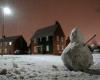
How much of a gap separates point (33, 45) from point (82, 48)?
60.3 m

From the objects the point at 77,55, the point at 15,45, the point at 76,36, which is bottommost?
the point at 77,55

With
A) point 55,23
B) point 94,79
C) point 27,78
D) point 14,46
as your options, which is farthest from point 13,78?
point 14,46

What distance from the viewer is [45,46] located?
65125 millimetres

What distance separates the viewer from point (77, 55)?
38.8 ft

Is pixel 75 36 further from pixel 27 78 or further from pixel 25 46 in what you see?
pixel 25 46

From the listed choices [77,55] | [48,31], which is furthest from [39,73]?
[48,31]

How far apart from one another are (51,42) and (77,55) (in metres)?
50.9

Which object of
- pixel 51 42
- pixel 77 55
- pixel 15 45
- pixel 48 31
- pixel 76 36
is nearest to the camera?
pixel 77 55

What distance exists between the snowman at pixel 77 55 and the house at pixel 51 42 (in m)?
47.8

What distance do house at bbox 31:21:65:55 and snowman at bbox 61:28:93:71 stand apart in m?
47.8

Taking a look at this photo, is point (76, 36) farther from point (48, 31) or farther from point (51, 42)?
point (48, 31)

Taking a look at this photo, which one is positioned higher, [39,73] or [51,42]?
[51,42]

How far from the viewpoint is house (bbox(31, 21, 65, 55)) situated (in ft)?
204

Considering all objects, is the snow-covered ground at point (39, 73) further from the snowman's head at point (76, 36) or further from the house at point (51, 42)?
the house at point (51, 42)
